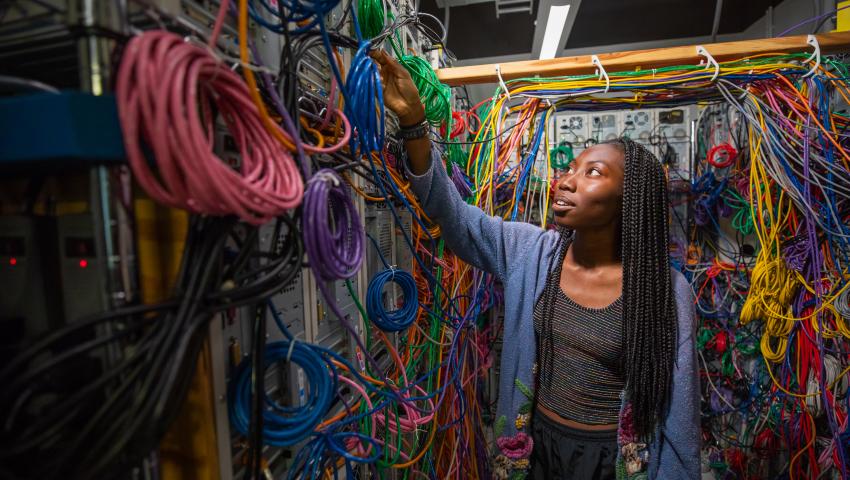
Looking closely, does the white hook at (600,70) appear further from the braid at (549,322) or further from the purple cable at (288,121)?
the purple cable at (288,121)

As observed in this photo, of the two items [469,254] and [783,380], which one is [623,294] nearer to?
[469,254]

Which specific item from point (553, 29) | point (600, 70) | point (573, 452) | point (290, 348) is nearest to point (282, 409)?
point (290, 348)

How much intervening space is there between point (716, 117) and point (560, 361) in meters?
A: 2.45

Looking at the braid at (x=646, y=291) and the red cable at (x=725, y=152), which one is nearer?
the braid at (x=646, y=291)

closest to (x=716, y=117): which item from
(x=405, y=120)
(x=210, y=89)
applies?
(x=405, y=120)

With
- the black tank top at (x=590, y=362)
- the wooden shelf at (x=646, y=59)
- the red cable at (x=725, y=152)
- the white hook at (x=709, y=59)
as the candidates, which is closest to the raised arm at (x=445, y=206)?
the black tank top at (x=590, y=362)

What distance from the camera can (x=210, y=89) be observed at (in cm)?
47

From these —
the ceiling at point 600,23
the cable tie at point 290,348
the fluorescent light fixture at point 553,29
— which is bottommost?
the cable tie at point 290,348

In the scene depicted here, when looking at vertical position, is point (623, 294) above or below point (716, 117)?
below

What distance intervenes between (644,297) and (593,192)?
0.35 m

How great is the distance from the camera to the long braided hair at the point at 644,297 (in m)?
1.08

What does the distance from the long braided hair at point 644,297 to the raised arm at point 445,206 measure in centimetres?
20

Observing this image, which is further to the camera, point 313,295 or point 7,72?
point 313,295

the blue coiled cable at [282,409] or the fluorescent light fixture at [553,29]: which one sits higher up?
the fluorescent light fixture at [553,29]
